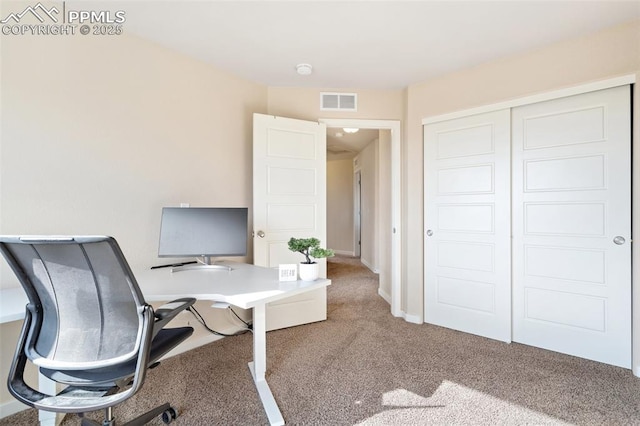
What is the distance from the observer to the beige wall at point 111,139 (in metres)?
1.70

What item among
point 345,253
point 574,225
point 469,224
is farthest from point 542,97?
point 345,253

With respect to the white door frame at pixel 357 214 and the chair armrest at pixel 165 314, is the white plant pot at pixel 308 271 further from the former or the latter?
the white door frame at pixel 357 214

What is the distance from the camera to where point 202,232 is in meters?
2.18

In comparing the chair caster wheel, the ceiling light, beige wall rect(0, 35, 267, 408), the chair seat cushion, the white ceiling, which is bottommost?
the chair caster wheel

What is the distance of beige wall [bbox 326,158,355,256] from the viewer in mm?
7574

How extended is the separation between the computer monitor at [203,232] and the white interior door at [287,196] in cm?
54

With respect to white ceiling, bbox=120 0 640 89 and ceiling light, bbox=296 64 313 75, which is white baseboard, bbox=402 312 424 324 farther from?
ceiling light, bbox=296 64 313 75

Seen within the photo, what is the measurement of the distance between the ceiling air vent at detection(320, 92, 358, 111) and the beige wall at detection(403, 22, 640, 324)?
1.87 feet

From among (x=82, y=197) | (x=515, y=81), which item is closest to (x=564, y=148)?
(x=515, y=81)

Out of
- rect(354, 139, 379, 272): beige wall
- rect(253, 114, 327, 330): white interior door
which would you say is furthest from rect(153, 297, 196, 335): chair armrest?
rect(354, 139, 379, 272): beige wall

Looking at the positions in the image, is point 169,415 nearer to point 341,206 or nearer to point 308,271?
point 308,271

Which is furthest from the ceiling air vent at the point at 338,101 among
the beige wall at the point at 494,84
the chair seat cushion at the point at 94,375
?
→ the chair seat cushion at the point at 94,375

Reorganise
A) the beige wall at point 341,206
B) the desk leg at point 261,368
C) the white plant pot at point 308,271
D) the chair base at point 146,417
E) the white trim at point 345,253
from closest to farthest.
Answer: the chair base at point 146,417 < the desk leg at point 261,368 < the white plant pot at point 308,271 < the white trim at point 345,253 < the beige wall at point 341,206

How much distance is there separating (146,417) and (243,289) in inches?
30.7
